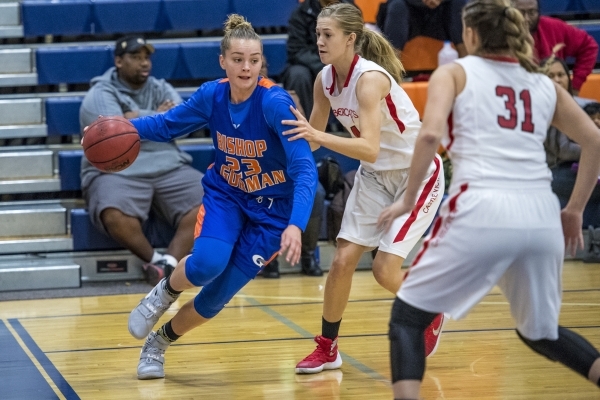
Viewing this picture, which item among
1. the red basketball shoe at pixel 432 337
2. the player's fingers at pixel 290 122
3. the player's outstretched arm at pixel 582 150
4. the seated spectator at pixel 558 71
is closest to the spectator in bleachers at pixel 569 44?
the seated spectator at pixel 558 71

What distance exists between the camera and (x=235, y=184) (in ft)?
13.5

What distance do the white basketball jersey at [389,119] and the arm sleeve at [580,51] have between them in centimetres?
399

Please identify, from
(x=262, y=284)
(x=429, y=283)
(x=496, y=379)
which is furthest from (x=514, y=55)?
(x=262, y=284)

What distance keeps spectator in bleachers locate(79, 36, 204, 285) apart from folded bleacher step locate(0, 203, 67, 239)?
0.39 meters

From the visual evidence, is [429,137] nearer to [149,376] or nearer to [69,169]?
[149,376]

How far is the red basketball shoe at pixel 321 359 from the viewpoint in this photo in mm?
4262

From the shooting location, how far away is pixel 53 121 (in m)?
7.43

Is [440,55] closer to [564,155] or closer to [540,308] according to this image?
[564,155]

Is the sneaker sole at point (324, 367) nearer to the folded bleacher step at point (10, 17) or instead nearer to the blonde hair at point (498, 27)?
the blonde hair at point (498, 27)

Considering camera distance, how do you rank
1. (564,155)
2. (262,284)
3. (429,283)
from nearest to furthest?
(429,283), (262,284), (564,155)

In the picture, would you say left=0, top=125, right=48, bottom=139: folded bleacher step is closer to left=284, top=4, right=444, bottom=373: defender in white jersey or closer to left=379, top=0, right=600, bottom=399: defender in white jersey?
left=284, top=4, right=444, bottom=373: defender in white jersey

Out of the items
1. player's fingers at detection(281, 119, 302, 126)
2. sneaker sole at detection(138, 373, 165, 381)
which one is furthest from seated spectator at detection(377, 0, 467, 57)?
sneaker sole at detection(138, 373, 165, 381)

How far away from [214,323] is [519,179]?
2.93m

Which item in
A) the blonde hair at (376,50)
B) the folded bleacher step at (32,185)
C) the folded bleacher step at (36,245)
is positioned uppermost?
the blonde hair at (376,50)
